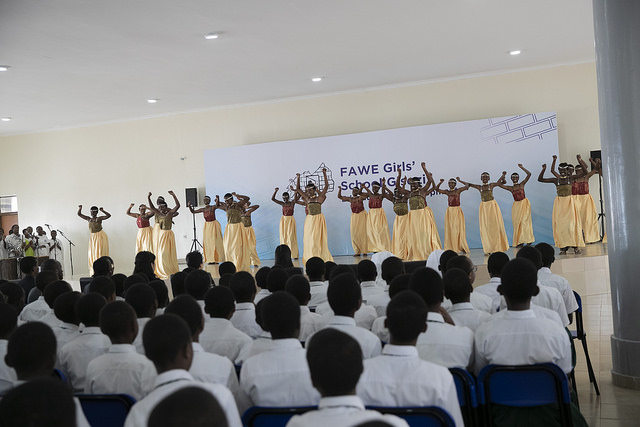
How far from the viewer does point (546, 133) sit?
1255cm

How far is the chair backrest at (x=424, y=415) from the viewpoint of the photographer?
7.01 feet

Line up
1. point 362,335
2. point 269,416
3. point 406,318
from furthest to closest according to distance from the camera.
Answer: point 362,335 → point 406,318 → point 269,416

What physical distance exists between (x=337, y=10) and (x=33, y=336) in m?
6.96

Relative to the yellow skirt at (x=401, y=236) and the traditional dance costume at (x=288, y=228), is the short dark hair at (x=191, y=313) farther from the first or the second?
the traditional dance costume at (x=288, y=228)

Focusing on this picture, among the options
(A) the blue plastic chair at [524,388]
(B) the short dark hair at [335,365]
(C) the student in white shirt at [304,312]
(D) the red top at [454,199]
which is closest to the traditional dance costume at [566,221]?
(D) the red top at [454,199]

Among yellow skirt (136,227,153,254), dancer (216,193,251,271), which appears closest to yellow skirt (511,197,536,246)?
dancer (216,193,251,271)

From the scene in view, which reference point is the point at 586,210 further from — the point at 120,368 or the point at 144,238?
the point at 120,368

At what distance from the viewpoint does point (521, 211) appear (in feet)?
38.8

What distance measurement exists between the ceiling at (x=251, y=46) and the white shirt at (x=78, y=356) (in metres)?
5.31

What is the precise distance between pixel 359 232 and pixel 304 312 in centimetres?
886

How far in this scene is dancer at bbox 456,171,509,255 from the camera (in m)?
11.9

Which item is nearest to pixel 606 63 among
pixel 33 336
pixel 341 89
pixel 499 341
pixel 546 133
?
pixel 499 341

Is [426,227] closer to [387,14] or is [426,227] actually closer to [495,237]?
[495,237]


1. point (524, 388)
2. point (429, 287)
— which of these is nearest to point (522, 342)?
point (524, 388)
